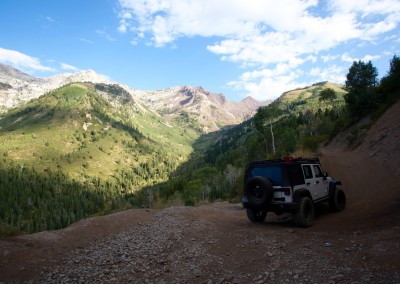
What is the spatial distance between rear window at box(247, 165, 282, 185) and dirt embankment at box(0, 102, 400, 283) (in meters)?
2.07

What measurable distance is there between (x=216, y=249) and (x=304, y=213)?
4.50m

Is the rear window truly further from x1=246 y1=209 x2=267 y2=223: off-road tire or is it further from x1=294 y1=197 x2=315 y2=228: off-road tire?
x1=246 y1=209 x2=267 y2=223: off-road tire

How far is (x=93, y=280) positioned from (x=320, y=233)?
308 inches

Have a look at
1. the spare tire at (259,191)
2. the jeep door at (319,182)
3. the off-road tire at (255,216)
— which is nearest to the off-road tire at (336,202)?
the jeep door at (319,182)

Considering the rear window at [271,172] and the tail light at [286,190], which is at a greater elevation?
the rear window at [271,172]

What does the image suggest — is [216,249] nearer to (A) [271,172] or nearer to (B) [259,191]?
→ (B) [259,191]

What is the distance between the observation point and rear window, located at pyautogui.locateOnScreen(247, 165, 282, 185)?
41.5ft

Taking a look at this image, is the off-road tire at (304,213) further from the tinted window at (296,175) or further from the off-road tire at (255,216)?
the off-road tire at (255,216)

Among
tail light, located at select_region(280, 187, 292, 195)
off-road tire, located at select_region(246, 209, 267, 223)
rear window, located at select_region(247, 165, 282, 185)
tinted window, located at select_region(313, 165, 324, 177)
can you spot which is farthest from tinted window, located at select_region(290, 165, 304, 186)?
off-road tire, located at select_region(246, 209, 267, 223)

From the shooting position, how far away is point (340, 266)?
7305 mm

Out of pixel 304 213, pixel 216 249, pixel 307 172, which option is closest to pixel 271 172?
pixel 307 172

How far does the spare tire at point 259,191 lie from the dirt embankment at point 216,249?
1.15 m

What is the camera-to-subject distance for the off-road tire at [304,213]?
39.5 ft

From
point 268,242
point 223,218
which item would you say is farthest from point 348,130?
point 268,242
